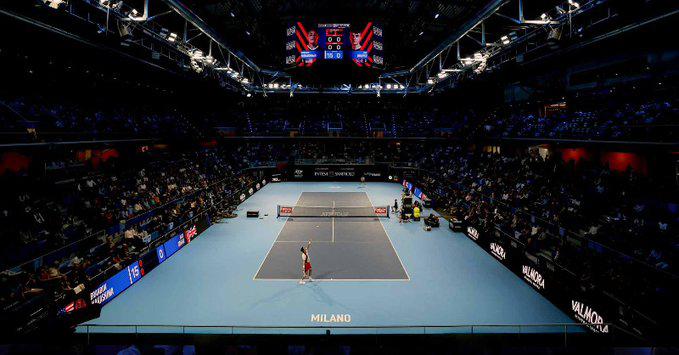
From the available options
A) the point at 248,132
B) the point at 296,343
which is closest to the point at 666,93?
the point at 296,343

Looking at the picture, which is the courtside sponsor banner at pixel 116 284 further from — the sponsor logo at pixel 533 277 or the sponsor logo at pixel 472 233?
the sponsor logo at pixel 472 233

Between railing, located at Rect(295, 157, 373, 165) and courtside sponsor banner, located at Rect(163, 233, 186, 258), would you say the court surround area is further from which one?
railing, located at Rect(295, 157, 373, 165)

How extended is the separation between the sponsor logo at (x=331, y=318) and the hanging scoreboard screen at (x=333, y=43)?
1329 cm

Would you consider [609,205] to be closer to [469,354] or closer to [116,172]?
[469,354]

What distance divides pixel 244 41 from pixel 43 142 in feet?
55.9

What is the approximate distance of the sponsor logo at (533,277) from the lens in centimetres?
1285

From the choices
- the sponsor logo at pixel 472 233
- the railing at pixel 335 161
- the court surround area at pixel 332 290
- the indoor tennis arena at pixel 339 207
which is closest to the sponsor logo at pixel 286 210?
the indoor tennis arena at pixel 339 207

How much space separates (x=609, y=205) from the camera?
16.3 m

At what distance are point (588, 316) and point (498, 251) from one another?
248 inches

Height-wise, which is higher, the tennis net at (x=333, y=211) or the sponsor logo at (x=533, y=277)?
the tennis net at (x=333, y=211)

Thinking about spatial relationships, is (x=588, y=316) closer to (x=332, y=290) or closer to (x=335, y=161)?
(x=332, y=290)

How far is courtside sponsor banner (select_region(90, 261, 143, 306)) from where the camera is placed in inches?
461

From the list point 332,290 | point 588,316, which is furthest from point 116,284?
point 588,316

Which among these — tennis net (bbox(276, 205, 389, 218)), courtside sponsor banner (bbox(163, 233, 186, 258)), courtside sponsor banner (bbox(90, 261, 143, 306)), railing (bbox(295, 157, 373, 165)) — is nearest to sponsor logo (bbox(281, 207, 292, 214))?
tennis net (bbox(276, 205, 389, 218))
